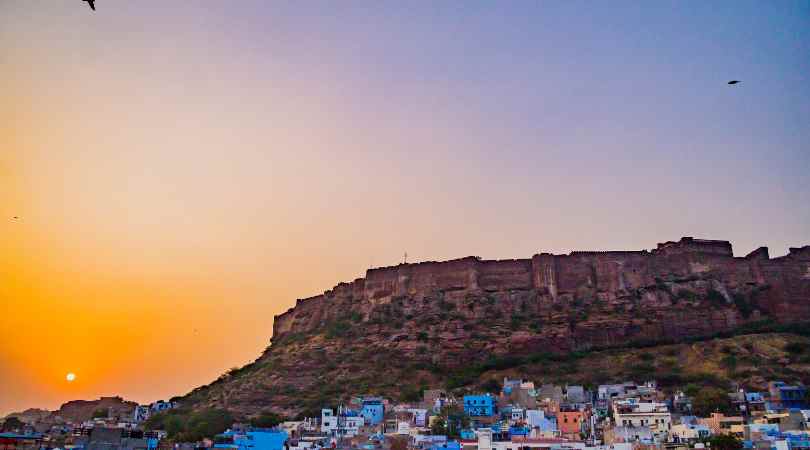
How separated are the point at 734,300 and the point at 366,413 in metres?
28.6

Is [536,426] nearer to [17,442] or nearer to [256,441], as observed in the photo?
[256,441]

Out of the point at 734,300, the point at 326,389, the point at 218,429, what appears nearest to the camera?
the point at 218,429

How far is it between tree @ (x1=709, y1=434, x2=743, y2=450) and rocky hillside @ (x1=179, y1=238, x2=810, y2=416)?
21.4m

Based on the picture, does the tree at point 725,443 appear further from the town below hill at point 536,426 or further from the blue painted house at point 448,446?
the blue painted house at point 448,446

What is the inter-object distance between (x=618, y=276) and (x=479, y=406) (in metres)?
22.9

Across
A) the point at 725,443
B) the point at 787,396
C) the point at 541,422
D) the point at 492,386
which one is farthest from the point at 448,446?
the point at 492,386

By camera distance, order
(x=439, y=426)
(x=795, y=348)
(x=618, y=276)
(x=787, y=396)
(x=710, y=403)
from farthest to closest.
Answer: (x=618, y=276)
(x=795, y=348)
(x=787, y=396)
(x=710, y=403)
(x=439, y=426)

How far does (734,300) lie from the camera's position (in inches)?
2040

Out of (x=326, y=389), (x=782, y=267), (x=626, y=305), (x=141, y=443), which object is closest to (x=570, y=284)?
(x=626, y=305)

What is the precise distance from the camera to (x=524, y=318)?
5384 centimetres

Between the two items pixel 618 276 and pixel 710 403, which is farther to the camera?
pixel 618 276

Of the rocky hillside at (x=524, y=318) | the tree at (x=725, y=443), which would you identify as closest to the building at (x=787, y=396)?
the tree at (x=725, y=443)

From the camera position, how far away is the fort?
52.5 meters

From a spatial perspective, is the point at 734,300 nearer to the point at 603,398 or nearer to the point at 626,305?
the point at 626,305
